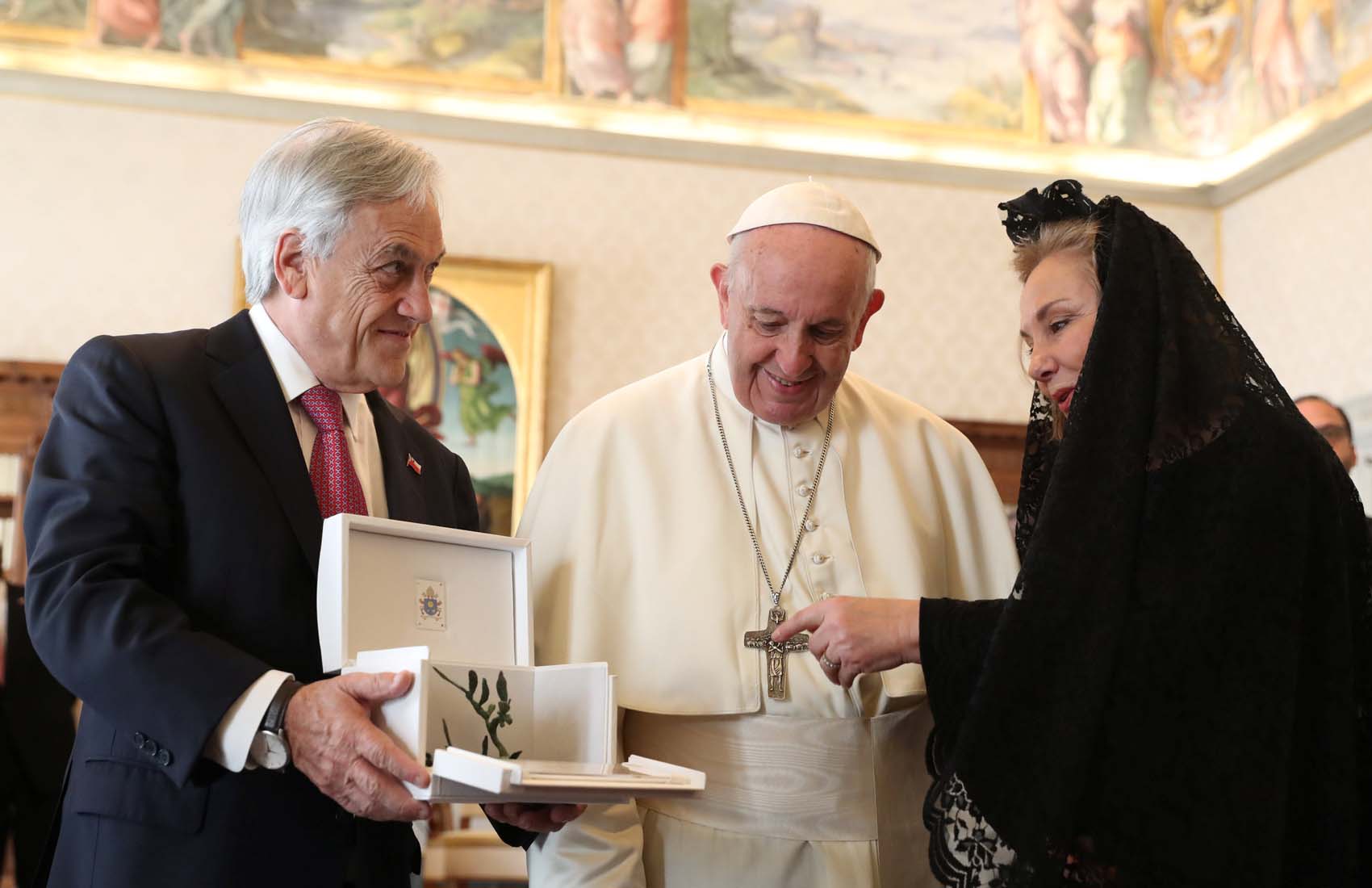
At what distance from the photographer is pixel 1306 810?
6.68 ft

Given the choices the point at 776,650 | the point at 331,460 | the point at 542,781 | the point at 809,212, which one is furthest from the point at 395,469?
the point at 809,212

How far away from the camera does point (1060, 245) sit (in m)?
2.51

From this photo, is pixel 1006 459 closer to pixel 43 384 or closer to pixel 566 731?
pixel 43 384

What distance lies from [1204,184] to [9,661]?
6724 mm

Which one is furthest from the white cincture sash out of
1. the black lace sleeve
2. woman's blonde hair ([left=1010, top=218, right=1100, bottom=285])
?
woman's blonde hair ([left=1010, top=218, right=1100, bottom=285])

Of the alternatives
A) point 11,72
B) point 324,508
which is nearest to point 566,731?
point 324,508

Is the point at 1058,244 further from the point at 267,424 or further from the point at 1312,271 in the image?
the point at 1312,271

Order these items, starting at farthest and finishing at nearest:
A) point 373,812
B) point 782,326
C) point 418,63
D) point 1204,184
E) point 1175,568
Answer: point 1204,184
point 418,63
point 782,326
point 1175,568
point 373,812

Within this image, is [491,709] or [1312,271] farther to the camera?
[1312,271]

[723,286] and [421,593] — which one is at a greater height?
[723,286]

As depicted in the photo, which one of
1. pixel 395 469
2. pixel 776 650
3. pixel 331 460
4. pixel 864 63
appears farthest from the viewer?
pixel 864 63

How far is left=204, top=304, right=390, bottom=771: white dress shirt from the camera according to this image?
190cm

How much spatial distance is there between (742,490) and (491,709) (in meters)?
0.93

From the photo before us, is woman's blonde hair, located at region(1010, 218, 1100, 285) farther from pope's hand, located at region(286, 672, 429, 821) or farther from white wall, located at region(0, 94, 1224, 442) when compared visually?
white wall, located at region(0, 94, 1224, 442)
